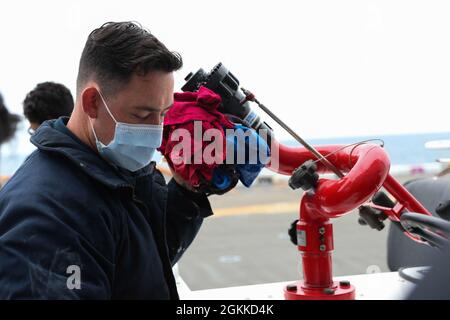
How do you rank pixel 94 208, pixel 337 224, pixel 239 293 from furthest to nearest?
pixel 337 224 < pixel 239 293 < pixel 94 208

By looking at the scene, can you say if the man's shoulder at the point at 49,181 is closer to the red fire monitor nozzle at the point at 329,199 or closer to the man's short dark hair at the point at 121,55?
the man's short dark hair at the point at 121,55

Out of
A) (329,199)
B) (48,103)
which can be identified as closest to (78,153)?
(329,199)

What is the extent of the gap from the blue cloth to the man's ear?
1.32ft

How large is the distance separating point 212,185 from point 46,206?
59 centimetres

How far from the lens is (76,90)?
1.60 m

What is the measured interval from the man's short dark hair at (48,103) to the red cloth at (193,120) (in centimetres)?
157

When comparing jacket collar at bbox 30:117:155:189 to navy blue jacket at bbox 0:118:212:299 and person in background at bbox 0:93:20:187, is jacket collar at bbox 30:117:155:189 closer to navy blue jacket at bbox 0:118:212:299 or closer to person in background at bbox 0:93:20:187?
navy blue jacket at bbox 0:118:212:299

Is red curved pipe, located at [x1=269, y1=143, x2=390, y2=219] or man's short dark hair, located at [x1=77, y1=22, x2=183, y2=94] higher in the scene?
man's short dark hair, located at [x1=77, y1=22, x2=183, y2=94]

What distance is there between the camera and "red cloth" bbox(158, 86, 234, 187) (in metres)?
1.60

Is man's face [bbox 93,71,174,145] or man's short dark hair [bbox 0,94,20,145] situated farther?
man's short dark hair [bbox 0,94,20,145]

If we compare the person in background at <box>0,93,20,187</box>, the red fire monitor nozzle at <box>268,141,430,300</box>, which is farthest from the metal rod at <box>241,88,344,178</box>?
the person in background at <box>0,93,20,187</box>
